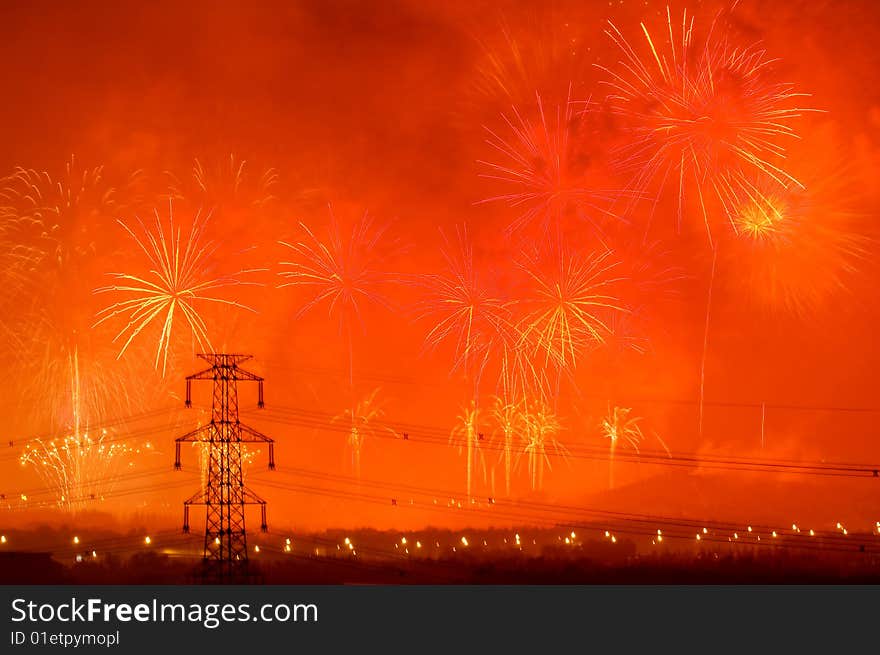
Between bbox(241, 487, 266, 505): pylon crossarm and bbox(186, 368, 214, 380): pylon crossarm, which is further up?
bbox(186, 368, 214, 380): pylon crossarm

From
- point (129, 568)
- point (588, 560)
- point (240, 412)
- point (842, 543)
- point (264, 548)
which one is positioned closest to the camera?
point (129, 568)

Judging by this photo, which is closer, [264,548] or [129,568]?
[129,568]

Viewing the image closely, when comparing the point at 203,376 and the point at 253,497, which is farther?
the point at 253,497

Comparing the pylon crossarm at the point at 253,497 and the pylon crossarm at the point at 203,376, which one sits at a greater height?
the pylon crossarm at the point at 203,376

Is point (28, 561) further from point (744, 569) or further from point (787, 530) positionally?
point (787, 530)
